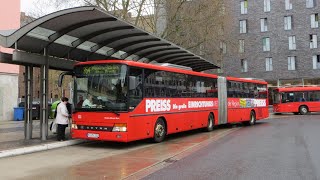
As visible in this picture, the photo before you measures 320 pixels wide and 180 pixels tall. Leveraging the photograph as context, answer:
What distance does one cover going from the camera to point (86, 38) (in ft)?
49.7

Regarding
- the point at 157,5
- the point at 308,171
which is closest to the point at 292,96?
the point at 157,5

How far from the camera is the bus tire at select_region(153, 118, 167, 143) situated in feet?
48.5

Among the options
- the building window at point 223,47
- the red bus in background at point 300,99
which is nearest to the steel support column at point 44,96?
the building window at point 223,47

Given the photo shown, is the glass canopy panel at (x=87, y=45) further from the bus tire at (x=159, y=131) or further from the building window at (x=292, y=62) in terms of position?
the building window at (x=292, y=62)

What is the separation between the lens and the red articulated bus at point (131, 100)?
13.1 m

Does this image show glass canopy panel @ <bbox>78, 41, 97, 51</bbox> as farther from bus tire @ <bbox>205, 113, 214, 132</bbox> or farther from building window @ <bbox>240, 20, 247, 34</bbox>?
building window @ <bbox>240, 20, 247, 34</bbox>

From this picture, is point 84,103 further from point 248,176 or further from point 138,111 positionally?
point 248,176

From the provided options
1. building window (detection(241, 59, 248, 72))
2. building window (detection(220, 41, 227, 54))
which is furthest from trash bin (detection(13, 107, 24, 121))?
building window (detection(241, 59, 248, 72))

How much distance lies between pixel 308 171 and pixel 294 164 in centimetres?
97

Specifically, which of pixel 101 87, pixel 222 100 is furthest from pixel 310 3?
pixel 101 87

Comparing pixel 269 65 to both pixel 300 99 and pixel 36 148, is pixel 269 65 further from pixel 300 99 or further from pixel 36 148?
pixel 36 148

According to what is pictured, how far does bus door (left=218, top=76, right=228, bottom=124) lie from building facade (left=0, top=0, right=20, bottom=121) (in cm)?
1617

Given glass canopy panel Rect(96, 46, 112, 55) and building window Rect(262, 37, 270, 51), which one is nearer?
glass canopy panel Rect(96, 46, 112, 55)

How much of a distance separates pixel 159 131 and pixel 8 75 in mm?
18004
